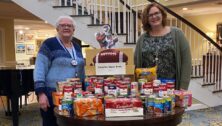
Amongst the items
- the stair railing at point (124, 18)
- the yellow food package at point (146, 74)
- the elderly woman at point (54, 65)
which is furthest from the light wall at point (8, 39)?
the yellow food package at point (146, 74)

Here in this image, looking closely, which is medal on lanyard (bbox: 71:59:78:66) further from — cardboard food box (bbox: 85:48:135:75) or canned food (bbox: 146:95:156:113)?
canned food (bbox: 146:95:156:113)

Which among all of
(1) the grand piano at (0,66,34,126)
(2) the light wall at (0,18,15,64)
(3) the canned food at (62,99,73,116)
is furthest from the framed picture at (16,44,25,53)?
(3) the canned food at (62,99,73,116)

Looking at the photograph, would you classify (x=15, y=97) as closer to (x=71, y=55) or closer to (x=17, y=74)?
(x=17, y=74)

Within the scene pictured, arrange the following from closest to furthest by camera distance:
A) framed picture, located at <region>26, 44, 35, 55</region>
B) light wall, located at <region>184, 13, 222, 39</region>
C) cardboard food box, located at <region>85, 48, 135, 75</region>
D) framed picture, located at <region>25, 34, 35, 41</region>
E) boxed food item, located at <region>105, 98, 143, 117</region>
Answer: boxed food item, located at <region>105, 98, 143, 117</region>
cardboard food box, located at <region>85, 48, 135, 75</region>
light wall, located at <region>184, 13, 222, 39</region>
framed picture, located at <region>26, 44, 35, 55</region>
framed picture, located at <region>25, 34, 35, 41</region>

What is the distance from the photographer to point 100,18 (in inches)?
174

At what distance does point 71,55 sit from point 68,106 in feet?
2.57

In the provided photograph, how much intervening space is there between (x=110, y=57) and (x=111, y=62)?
1.3 inches

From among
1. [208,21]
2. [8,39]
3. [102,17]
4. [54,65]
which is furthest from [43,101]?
[208,21]

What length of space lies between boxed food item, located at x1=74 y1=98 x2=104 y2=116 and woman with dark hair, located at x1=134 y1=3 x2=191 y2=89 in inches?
28.1

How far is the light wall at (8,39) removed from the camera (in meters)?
8.91

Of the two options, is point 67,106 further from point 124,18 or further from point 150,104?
point 124,18

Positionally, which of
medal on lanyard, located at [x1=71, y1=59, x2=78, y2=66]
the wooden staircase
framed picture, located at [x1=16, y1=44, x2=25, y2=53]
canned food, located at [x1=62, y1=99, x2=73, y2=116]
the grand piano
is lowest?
the grand piano

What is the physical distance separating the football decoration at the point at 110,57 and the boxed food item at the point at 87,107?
315 mm

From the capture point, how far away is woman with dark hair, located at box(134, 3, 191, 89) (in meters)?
2.19
